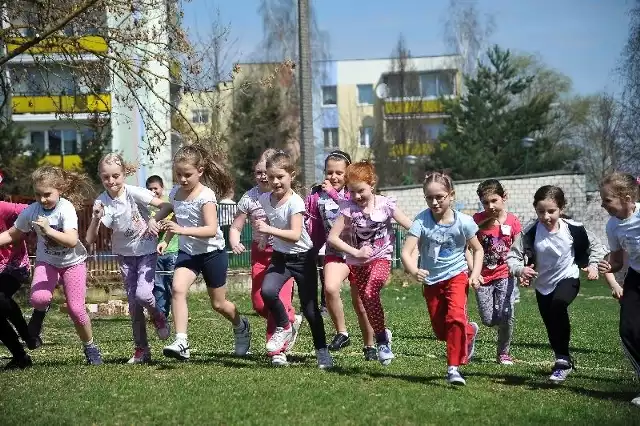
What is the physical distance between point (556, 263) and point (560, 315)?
44 cm

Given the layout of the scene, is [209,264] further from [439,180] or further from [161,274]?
[161,274]

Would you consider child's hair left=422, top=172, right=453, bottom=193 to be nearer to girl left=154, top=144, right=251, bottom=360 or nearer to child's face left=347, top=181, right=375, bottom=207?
child's face left=347, top=181, right=375, bottom=207

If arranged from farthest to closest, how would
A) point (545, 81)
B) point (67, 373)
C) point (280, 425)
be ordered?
point (545, 81) < point (67, 373) < point (280, 425)

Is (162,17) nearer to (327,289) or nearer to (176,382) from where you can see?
(327,289)

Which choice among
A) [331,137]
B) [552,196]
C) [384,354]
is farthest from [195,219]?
[331,137]

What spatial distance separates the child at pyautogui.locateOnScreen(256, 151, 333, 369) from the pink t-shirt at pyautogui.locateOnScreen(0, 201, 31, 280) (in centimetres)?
234

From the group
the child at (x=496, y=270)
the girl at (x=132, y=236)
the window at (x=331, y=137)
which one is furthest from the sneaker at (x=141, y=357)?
the window at (x=331, y=137)

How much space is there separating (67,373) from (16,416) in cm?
185

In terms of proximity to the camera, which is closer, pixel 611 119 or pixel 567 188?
pixel 567 188

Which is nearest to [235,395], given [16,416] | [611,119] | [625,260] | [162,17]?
[16,416]

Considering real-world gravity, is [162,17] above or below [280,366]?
above

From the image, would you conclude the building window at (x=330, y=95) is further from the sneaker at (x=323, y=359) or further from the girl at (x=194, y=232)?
the sneaker at (x=323, y=359)

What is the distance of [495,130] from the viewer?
194 feet

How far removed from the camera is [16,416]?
6922 millimetres
